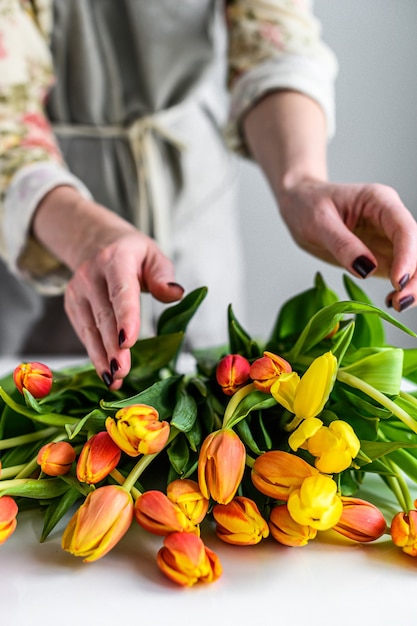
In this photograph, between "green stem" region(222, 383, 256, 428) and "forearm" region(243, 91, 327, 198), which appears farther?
"forearm" region(243, 91, 327, 198)

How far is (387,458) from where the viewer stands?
37 centimetres

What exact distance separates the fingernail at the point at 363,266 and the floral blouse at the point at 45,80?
10.7 inches

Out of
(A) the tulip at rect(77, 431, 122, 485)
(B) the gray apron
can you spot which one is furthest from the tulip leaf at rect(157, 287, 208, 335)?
(B) the gray apron

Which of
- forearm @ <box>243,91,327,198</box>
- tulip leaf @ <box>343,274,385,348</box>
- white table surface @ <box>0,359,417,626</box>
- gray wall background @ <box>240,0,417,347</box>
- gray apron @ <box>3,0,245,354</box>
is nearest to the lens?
white table surface @ <box>0,359,417,626</box>

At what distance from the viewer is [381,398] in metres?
0.33

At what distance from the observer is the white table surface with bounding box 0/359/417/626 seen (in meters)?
0.29

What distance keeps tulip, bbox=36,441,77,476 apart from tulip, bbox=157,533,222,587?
0.21ft

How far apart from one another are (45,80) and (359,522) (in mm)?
583

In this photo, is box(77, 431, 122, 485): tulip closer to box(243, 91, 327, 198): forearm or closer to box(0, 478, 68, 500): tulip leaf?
box(0, 478, 68, 500): tulip leaf

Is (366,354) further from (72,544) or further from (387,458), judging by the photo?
(72,544)

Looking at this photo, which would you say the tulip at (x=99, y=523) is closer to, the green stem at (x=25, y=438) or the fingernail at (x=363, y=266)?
the green stem at (x=25, y=438)

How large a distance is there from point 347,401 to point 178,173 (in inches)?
22.2

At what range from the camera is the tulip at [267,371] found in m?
0.33

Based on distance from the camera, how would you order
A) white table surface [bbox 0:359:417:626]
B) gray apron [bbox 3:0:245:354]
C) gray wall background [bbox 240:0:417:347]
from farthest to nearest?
gray wall background [bbox 240:0:417:347] → gray apron [bbox 3:0:245:354] → white table surface [bbox 0:359:417:626]
